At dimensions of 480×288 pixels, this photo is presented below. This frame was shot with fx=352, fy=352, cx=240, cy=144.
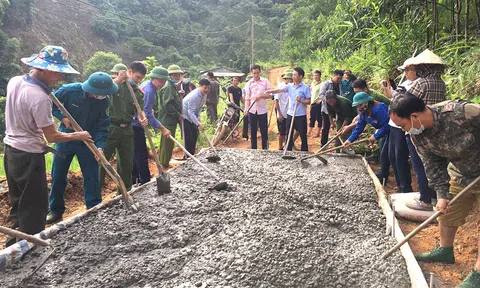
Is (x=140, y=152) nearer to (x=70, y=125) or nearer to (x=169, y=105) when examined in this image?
(x=169, y=105)

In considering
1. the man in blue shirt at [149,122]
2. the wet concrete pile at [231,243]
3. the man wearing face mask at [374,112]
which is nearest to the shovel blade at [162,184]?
the wet concrete pile at [231,243]

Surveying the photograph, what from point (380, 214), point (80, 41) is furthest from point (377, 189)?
point (80, 41)

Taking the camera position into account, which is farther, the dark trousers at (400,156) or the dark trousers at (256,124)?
the dark trousers at (256,124)

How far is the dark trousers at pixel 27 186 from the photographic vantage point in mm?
2637

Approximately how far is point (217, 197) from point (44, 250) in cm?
164

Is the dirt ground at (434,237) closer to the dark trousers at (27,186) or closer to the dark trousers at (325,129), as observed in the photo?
the dark trousers at (27,186)

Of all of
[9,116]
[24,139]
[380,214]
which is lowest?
[380,214]

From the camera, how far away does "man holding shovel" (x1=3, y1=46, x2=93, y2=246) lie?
97.7 inches

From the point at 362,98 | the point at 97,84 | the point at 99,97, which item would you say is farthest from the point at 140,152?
the point at 362,98

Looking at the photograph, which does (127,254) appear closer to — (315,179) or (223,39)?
(315,179)

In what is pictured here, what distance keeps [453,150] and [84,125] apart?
3078 mm

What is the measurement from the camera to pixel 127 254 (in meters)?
2.59

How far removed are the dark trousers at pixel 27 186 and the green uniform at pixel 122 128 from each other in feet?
3.62

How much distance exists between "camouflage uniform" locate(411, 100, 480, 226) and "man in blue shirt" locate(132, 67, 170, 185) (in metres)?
2.91
